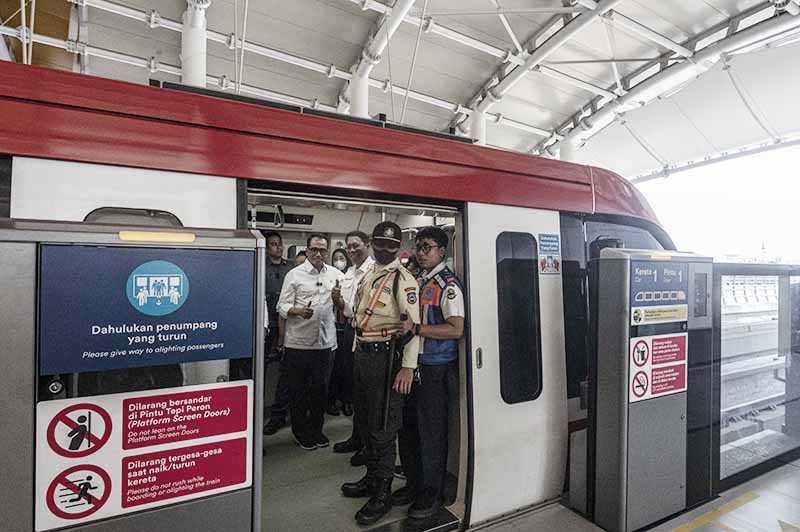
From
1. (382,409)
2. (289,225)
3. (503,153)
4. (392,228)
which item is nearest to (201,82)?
(289,225)

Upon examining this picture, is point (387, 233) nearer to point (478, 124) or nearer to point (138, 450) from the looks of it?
point (138, 450)

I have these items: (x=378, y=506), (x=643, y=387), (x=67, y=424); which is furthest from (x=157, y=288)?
(x=643, y=387)

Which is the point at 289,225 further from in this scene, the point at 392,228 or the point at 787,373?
the point at 787,373

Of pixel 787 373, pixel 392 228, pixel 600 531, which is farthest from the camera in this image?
pixel 787 373

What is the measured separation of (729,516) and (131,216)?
3.83 metres

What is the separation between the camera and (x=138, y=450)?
124 cm

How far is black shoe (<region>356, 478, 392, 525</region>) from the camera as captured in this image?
2436 mm

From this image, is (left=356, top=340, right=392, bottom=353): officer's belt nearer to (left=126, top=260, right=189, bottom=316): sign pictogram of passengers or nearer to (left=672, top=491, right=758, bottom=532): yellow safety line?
(left=126, top=260, right=189, bottom=316): sign pictogram of passengers

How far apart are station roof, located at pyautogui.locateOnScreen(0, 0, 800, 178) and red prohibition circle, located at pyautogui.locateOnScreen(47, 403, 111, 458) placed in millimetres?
4979

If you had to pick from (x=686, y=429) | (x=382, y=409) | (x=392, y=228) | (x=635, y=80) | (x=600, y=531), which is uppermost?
(x=635, y=80)

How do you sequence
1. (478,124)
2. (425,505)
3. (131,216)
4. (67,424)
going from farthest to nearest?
(478,124) < (425,505) < (131,216) < (67,424)

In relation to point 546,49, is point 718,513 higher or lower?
lower

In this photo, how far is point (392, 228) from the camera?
8.85ft

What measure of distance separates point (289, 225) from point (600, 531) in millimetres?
4176
